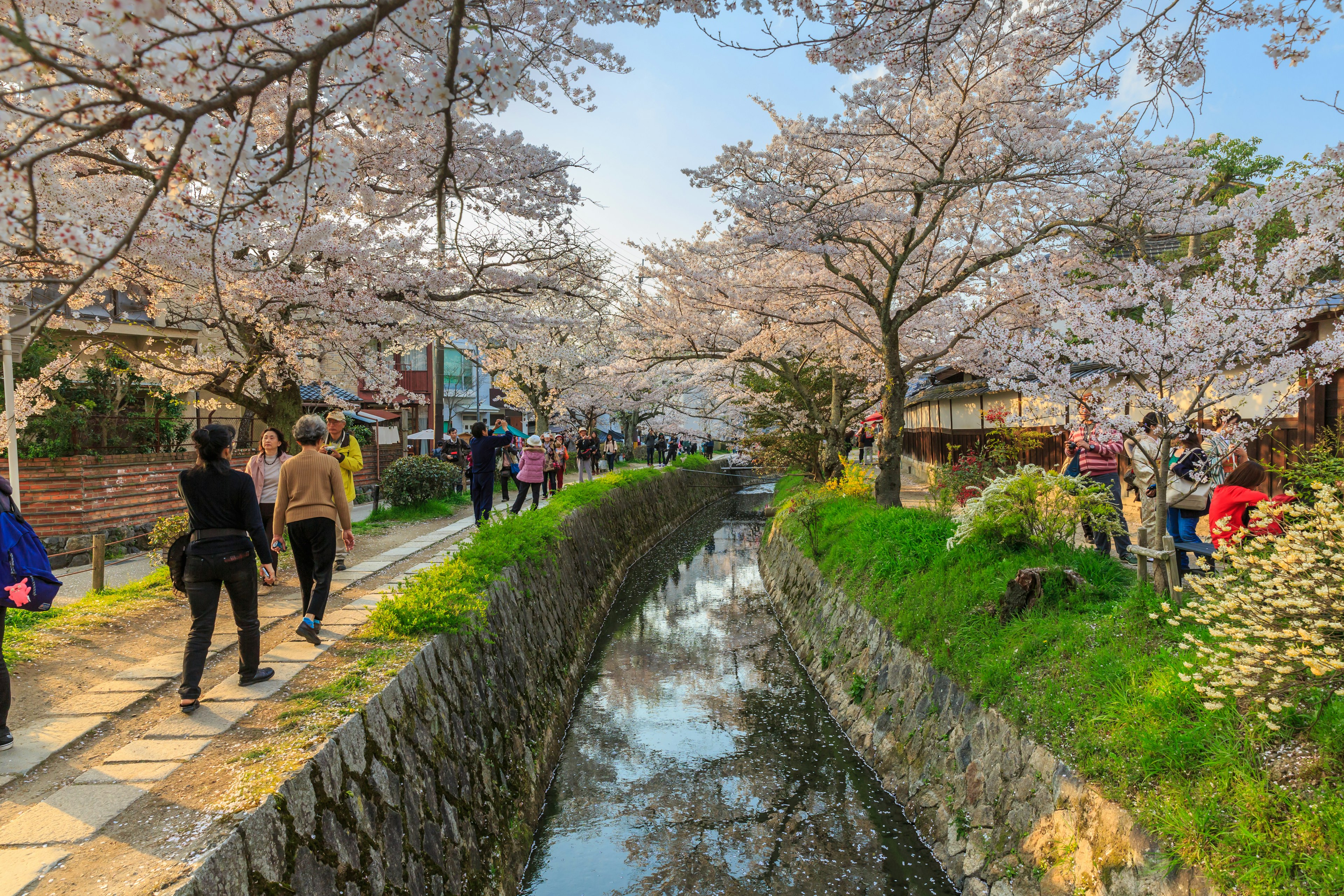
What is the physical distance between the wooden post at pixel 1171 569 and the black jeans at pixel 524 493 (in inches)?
360

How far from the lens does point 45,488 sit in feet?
35.6

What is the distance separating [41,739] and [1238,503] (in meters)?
8.42

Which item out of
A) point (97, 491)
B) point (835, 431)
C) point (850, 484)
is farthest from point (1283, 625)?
point (97, 491)

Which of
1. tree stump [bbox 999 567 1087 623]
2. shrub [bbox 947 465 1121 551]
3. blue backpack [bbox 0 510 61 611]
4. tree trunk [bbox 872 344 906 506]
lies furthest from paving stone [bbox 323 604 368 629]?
tree trunk [bbox 872 344 906 506]

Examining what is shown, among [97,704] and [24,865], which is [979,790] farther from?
[97,704]

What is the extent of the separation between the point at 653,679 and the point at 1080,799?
620 cm

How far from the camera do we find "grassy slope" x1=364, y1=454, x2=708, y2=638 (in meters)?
5.65

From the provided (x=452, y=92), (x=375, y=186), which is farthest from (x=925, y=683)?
(x=375, y=186)

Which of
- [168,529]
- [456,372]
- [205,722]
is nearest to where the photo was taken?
[205,722]

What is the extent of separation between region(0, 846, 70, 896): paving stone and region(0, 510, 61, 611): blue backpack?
177 centimetres

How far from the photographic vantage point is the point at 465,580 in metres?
6.68

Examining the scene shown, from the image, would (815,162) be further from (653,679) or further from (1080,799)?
(1080,799)

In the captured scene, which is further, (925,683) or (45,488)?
(45,488)

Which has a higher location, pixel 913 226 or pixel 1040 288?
pixel 913 226
